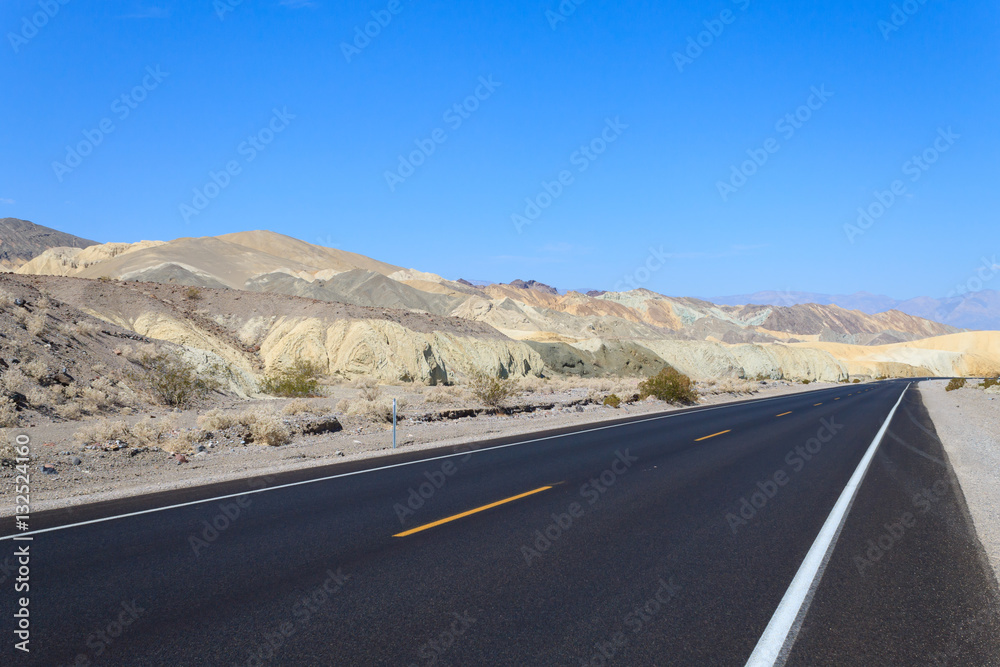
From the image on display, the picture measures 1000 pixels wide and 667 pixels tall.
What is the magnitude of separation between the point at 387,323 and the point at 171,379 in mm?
21924

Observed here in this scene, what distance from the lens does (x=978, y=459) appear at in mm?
13320

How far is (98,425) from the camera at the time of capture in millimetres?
13531

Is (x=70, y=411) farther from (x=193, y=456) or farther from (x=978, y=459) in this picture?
(x=978, y=459)

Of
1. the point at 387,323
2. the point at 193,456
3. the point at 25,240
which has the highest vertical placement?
the point at 25,240

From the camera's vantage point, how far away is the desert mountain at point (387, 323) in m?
40.7

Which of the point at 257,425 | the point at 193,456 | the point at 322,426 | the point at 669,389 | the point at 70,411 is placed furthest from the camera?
the point at 669,389

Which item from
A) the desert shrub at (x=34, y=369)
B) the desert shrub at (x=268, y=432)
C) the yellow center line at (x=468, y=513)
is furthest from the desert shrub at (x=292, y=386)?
the yellow center line at (x=468, y=513)

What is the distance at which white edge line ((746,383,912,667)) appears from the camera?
13.1 ft

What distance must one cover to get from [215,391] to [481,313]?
72.6 metres

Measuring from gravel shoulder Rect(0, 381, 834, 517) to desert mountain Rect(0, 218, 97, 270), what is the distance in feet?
475

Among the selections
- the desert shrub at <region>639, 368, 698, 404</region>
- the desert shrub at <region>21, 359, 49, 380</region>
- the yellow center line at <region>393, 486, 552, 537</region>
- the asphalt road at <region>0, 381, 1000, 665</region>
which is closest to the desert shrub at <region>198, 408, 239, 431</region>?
the desert shrub at <region>21, 359, 49, 380</region>

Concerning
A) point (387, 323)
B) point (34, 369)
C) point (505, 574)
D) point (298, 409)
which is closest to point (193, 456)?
point (298, 409)

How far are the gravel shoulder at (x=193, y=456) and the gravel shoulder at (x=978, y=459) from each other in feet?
33.9

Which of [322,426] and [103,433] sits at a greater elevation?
[103,433]
